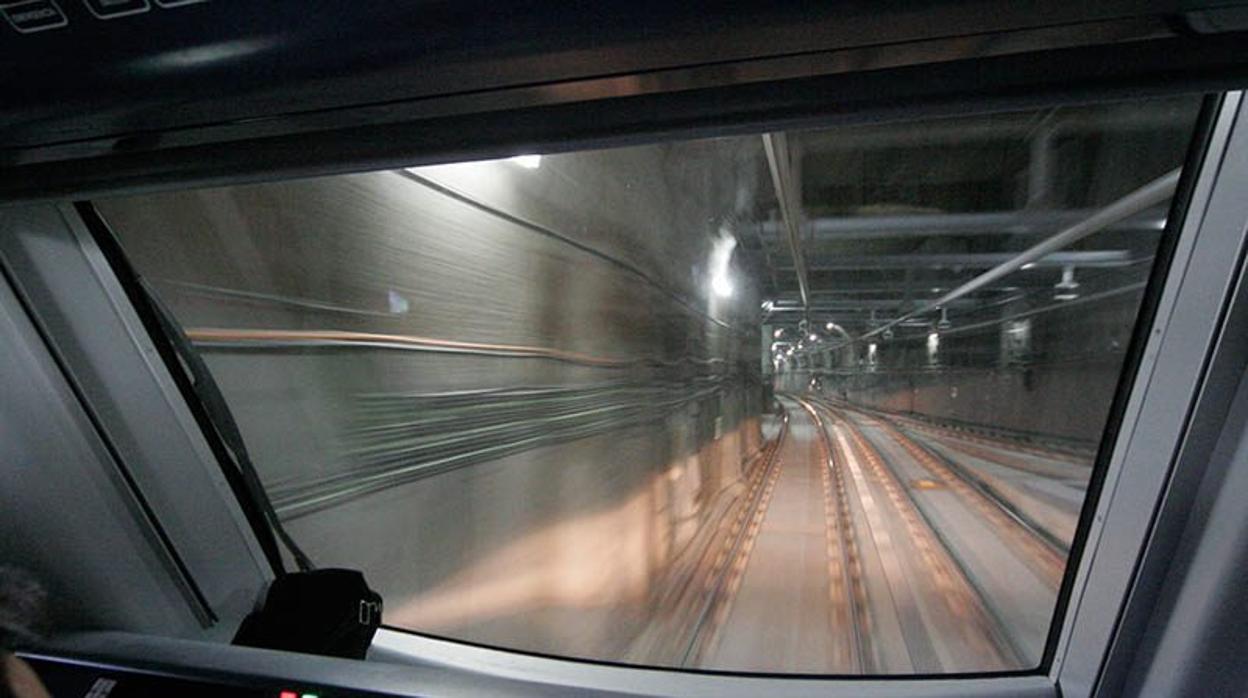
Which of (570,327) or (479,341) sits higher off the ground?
(570,327)

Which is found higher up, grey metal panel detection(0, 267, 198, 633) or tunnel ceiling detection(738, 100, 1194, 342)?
tunnel ceiling detection(738, 100, 1194, 342)

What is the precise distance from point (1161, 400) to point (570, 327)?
2.51 m

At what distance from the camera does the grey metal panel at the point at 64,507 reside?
1.49 m

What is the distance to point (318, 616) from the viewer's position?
1656 mm

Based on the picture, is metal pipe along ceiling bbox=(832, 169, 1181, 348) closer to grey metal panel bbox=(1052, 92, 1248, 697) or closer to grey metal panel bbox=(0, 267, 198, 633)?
grey metal panel bbox=(1052, 92, 1248, 697)

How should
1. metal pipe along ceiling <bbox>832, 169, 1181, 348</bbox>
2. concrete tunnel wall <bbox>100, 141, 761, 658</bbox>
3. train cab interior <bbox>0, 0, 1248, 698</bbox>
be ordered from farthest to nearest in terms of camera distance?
concrete tunnel wall <bbox>100, 141, 761, 658</bbox>
metal pipe along ceiling <bbox>832, 169, 1181, 348</bbox>
train cab interior <bbox>0, 0, 1248, 698</bbox>

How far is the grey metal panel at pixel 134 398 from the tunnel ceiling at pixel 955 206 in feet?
5.98

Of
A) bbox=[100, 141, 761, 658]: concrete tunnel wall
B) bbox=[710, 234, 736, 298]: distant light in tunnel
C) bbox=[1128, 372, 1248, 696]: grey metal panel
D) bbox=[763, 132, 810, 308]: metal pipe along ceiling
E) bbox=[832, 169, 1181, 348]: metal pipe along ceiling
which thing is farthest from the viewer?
bbox=[710, 234, 736, 298]: distant light in tunnel

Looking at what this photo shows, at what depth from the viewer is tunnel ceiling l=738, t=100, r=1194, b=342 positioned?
141 cm

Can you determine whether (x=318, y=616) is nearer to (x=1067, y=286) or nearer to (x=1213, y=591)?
(x=1213, y=591)

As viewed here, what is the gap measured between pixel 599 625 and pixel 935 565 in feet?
6.47

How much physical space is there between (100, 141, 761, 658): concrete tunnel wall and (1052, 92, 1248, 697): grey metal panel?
1.59 m

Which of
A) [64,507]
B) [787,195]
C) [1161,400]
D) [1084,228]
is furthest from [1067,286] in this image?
[64,507]

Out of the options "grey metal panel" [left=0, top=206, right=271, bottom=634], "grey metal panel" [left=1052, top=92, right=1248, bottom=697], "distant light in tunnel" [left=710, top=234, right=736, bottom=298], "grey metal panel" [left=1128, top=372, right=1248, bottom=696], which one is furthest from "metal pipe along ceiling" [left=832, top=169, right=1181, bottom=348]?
"grey metal panel" [left=0, top=206, right=271, bottom=634]
